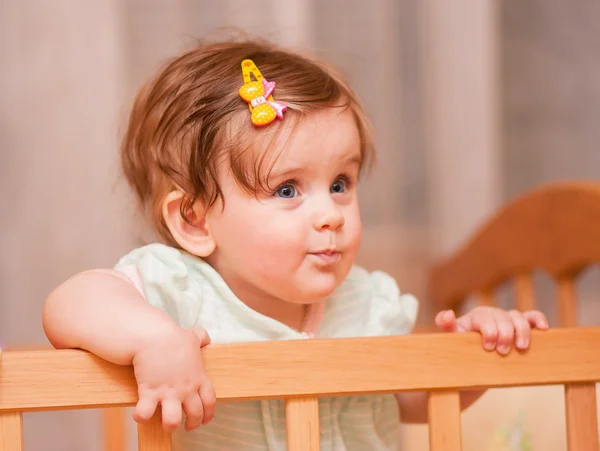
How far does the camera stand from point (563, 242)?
4.28ft

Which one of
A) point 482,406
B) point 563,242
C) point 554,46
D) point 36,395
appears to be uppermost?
point 554,46

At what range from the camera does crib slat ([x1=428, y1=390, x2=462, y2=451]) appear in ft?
2.39

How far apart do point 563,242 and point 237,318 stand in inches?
25.9

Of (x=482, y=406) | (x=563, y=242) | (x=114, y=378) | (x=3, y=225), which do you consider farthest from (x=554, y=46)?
(x=114, y=378)

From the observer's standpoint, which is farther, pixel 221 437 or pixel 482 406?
pixel 482 406

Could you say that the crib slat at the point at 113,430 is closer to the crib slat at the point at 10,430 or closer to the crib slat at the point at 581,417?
the crib slat at the point at 10,430

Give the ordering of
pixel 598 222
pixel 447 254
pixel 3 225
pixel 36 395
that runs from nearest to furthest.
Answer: pixel 36 395 < pixel 598 222 < pixel 3 225 < pixel 447 254

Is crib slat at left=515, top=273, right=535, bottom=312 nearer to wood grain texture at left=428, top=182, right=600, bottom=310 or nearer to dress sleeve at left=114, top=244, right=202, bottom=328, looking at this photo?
wood grain texture at left=428, top=182, right=600, bottom=310

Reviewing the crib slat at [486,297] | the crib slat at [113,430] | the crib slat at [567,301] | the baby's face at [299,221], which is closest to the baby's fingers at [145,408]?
the baby's face at [299,221]

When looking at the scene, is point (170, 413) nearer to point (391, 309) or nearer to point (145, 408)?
point (145, 408)

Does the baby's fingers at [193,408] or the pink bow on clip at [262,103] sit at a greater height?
the pink bow on clip at [262,103]

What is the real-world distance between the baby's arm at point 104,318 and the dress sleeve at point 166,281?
0.03 metres

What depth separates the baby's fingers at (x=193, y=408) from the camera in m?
0.67

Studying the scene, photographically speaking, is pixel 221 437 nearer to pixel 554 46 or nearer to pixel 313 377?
pixel 313 377
